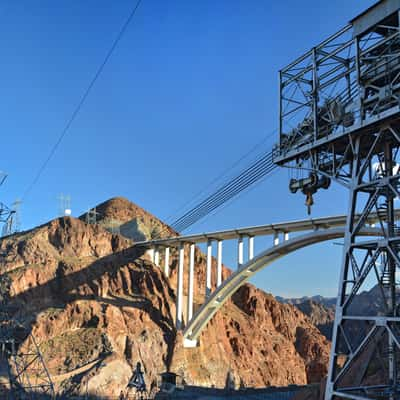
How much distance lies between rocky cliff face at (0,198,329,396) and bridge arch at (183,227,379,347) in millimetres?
2017

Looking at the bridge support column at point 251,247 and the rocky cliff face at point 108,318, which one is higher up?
A: the bridge support column at point 251,247

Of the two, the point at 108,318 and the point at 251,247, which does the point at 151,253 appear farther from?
the point at 251,247

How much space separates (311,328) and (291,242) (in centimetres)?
5396

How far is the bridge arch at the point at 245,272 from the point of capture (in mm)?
37625

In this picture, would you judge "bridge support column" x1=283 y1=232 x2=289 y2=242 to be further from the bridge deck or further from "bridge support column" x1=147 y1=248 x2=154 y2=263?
"bridge support column" x1=147 y1=248 x2=154 y2=263

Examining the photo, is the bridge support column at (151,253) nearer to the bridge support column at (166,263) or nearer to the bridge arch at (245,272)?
the bridge support column at (166,263)

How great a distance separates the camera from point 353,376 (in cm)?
1897

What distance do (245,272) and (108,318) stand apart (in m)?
13.5

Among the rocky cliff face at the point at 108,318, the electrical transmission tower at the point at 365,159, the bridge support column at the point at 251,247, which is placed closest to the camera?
the electrical transmission tower at the point at 365,159

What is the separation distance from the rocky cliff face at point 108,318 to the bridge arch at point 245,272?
202cm

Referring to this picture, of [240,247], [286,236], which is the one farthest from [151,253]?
[286,236]

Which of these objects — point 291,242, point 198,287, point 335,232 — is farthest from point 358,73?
point 198,287

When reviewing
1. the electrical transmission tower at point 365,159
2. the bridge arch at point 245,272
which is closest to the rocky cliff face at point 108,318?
the bridge arch at point 245,272

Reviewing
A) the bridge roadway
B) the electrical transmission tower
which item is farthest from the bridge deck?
the electrical transmission tower
